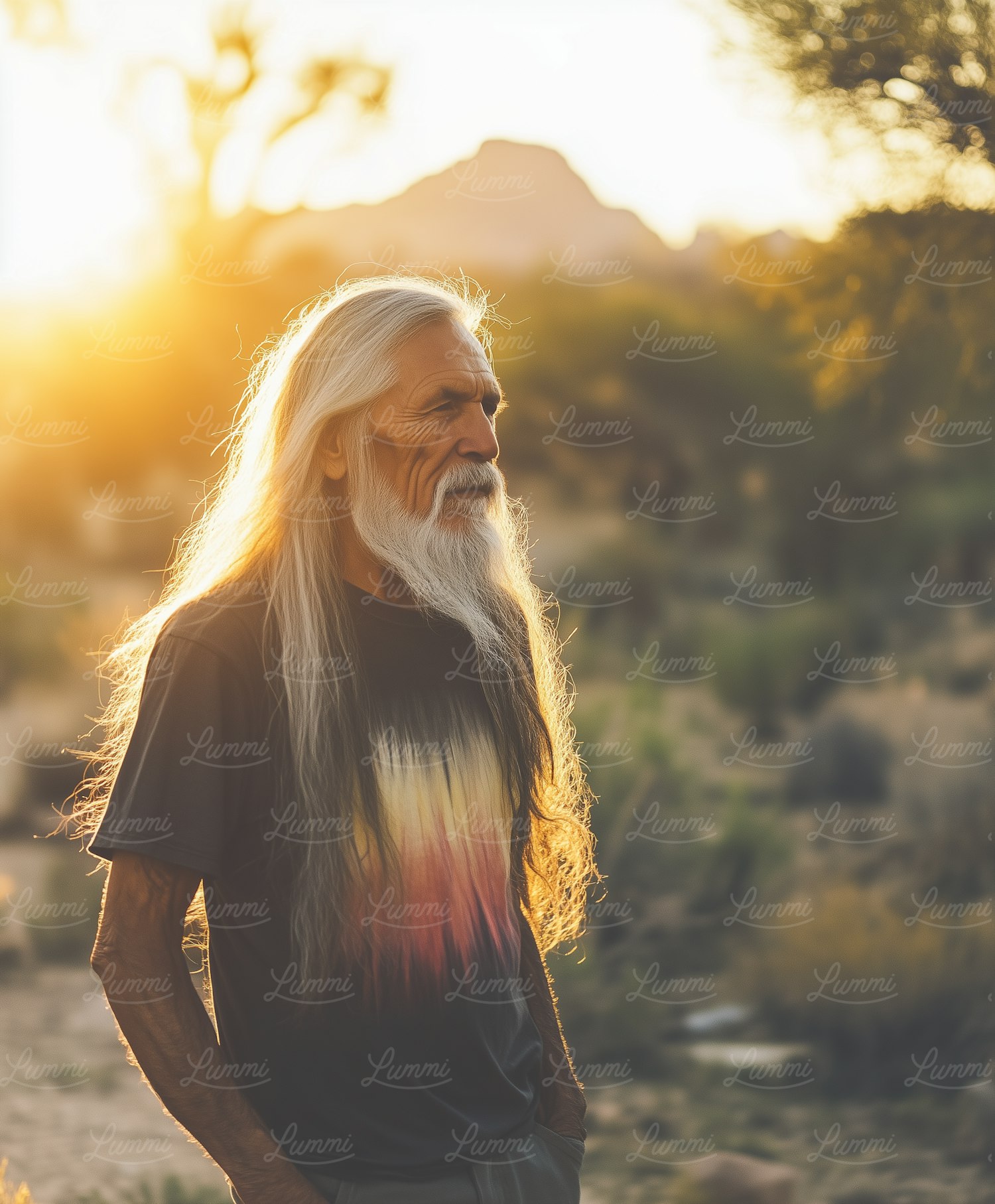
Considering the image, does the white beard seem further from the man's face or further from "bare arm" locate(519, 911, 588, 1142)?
"bare arm" locate(519, 911, 588, 1142)

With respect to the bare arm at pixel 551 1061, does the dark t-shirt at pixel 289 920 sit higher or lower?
higher

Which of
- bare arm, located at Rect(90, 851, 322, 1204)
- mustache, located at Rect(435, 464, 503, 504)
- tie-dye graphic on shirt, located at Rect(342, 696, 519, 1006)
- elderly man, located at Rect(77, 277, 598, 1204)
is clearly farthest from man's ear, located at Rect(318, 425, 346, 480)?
bare arm, located at Rect(90, 851, 322, 1204)

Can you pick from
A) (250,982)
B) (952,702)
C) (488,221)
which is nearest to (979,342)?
(952,702)

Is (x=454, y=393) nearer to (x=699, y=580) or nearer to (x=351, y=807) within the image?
(x=351, y=807)

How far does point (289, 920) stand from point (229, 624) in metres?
0.41

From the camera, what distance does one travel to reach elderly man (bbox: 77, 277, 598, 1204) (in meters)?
1.62

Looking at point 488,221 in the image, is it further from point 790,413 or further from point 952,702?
point 952,702

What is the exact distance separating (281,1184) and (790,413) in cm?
1561

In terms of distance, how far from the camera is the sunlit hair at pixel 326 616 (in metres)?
1.74

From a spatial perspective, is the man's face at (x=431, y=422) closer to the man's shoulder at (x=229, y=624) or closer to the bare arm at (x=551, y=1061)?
the man's shoulder at (x=229, y=624)

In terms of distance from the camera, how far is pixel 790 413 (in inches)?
643

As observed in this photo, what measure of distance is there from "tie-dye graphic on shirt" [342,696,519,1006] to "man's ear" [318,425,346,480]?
0.42m

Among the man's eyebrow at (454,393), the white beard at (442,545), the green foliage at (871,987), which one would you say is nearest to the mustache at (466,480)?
the white beard at (442,545)

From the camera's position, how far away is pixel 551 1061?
6.91 feet
